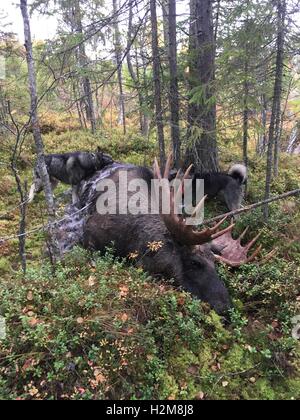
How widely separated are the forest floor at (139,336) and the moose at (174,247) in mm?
236

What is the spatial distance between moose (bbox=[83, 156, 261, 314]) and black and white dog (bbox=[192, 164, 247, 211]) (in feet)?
5.09

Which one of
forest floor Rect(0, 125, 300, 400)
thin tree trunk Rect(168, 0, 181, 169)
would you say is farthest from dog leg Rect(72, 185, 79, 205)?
thin tree trunk Rect(168, 0, 181, 169)

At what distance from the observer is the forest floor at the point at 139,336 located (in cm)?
375

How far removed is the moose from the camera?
5.21m

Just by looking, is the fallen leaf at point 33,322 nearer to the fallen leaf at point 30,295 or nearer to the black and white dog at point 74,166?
the fallen leaf at point 30,295

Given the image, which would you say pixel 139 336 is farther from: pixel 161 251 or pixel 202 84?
pixel 202 84

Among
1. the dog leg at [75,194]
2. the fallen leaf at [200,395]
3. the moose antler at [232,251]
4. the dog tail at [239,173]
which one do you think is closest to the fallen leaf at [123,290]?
the fallen leaf at [200,395]

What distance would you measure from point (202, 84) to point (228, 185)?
90.3 inches

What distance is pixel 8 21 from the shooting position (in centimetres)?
1265

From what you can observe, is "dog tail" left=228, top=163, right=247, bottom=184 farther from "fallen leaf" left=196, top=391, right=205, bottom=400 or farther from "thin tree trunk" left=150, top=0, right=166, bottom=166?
"fallen leaf" left=196, top=391, right=205, bottom=400

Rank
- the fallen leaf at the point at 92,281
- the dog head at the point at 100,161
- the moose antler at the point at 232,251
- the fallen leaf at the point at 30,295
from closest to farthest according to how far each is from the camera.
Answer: the fallen leaf at the point at 30,295
the fallen leaf at the point at 92,281
the moose antler at the point at 232,251
the dog head at the point at 100,161

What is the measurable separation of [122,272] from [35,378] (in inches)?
79.4
